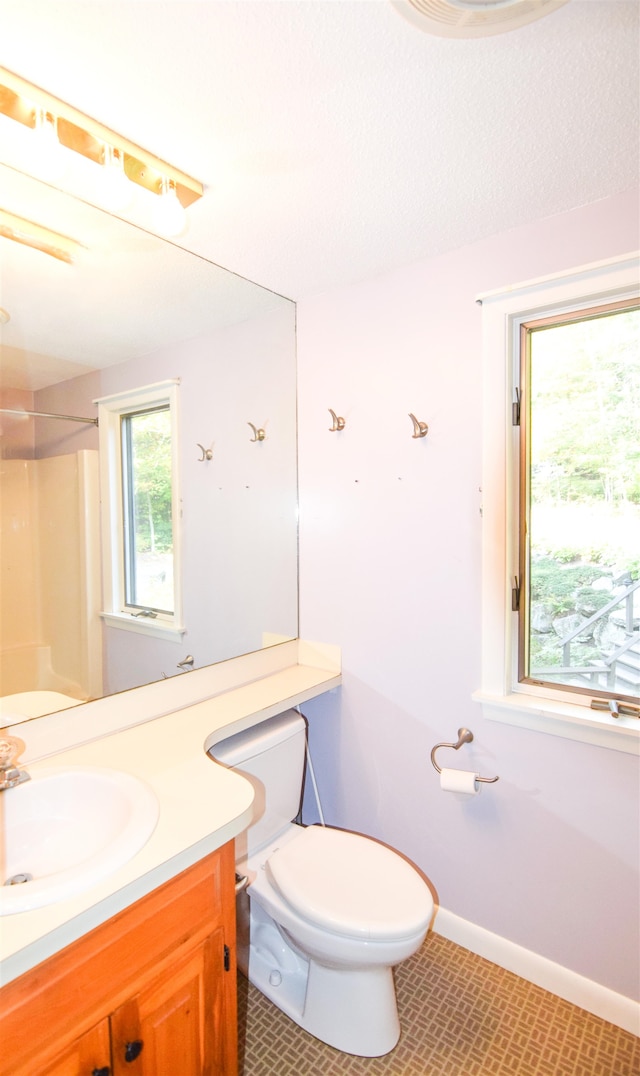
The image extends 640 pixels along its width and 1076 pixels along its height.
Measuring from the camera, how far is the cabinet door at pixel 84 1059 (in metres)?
0.77

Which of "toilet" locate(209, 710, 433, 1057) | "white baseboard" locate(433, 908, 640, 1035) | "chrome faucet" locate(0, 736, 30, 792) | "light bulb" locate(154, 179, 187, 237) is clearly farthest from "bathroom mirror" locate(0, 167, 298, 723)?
"white baseboard" locate(433, 908, 640, 1035)

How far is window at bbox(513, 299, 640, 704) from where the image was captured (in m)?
1.41

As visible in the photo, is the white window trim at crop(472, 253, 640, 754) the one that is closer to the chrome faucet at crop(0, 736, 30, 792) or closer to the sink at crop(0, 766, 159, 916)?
the sink at crop(0, 766, 159, 916)

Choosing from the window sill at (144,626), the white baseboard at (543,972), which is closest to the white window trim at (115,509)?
the window sill at (144,626)

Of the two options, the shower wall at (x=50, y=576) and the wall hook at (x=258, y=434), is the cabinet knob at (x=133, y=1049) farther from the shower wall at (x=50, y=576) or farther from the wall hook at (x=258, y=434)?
the wall hook at (x=258, y=434)

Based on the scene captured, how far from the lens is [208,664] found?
1710 millimetres

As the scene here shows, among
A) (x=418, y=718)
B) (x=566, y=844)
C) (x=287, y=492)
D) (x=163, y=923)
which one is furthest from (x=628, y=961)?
(x=287, y=492)

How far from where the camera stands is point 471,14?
796 millimetres

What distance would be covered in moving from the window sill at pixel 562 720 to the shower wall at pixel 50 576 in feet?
3.88

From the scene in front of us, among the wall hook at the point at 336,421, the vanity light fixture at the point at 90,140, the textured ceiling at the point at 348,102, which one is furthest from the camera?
the wall hook at the point at 336,421

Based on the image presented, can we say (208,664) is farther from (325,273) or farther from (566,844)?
(325,273)

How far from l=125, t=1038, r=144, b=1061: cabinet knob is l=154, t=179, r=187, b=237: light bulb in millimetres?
1704

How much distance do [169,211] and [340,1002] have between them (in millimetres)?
2115

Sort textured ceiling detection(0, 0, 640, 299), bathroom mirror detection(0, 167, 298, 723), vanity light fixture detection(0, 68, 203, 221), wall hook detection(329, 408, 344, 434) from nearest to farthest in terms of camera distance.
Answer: textured ceiling detection(0, 0, 640, 299) < vanity light fixture detection(0, 68, 203, 221) < bathroom mirror detection(0, 167, 298, 723) < wall hook detection(329, 408, 344, 434)
